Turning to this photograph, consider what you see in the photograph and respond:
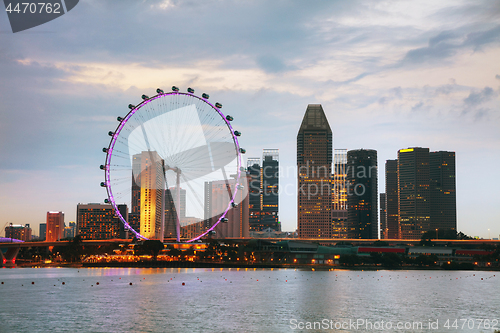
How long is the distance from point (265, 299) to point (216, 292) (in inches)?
615

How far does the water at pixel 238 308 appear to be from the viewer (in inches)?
2936

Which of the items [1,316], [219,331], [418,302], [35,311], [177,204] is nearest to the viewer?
[219,331]

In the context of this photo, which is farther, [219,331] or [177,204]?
[177,204]

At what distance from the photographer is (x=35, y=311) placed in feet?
292

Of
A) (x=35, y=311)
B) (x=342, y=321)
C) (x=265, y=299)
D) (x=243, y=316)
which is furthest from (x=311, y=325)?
(x=35, y=311)

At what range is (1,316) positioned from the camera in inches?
3243

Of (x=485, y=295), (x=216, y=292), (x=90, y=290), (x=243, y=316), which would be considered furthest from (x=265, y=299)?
(x=485, y=295)

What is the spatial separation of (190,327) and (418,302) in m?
52.7

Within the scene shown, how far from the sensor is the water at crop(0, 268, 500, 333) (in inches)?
2936

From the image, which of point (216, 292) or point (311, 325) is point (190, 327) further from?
point (216, 292)

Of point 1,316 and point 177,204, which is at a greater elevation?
point 177,204

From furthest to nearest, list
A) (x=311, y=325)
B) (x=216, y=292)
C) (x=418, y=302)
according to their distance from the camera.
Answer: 1. (x=216, y=292)
2. (x=418, y=302)
3. (x=311, y=325)

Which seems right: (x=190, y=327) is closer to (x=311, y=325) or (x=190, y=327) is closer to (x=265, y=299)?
(x=311, y=325)

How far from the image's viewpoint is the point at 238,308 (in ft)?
307
